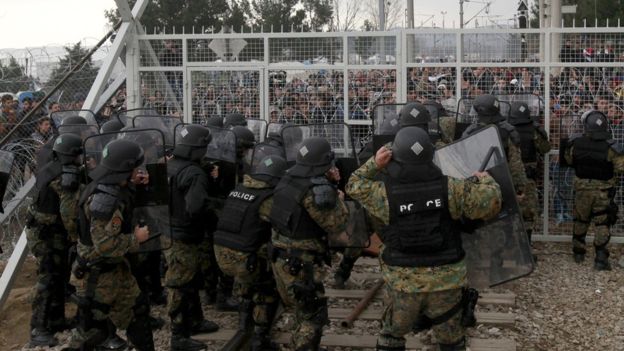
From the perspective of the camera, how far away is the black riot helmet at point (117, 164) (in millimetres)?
4812

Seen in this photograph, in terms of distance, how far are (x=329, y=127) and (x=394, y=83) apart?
2860mm

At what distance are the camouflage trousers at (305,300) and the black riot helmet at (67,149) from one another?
2.08 metres

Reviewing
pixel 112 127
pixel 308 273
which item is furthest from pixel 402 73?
pixel 308 273

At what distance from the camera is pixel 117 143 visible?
16.2ft

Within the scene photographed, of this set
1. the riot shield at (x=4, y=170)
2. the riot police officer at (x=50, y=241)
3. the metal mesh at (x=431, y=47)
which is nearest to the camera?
the riot police officer at (x=50, y=241)

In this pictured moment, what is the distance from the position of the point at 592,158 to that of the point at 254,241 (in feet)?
15.6

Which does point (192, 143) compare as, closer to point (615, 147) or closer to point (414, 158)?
point (414, 158)

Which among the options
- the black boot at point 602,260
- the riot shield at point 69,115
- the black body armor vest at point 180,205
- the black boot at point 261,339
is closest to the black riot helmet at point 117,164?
the black body armor vest at point 180,205

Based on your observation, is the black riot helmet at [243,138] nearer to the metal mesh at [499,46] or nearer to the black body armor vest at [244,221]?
the black body armor vest at [244,221]

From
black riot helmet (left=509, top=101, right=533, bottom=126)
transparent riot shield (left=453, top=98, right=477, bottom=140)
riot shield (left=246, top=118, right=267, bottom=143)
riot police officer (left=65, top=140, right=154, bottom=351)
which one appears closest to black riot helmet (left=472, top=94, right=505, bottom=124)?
transparent riot shield (left=453, top=98, right=477, bottom=140)

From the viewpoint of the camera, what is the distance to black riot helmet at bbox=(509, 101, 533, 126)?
848 cm

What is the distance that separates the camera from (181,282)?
595 cm

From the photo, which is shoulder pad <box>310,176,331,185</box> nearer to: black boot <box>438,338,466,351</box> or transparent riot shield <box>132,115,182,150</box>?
black boot <box>438,338,466,351</box>

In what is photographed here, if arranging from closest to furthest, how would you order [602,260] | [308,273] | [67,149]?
[308,273] < [67,149] < [602,260]
